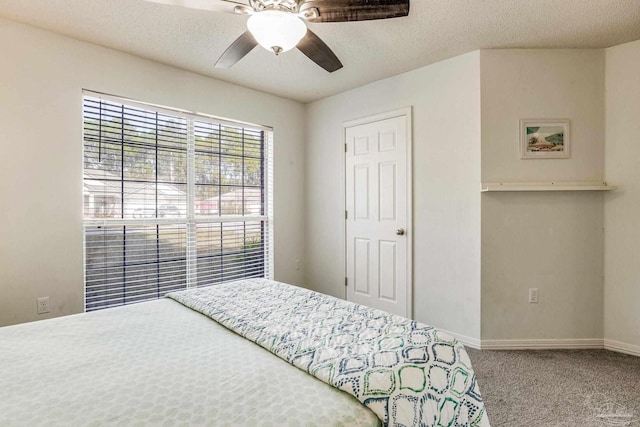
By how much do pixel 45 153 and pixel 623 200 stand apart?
14.6 feet

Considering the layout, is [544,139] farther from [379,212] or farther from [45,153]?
[45,153]

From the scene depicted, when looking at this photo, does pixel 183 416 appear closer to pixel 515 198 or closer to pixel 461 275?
pixel 461 275

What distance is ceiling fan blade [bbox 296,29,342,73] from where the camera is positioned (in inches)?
71.3

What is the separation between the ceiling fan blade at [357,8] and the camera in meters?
1.53

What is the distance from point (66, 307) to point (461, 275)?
10.5 feet

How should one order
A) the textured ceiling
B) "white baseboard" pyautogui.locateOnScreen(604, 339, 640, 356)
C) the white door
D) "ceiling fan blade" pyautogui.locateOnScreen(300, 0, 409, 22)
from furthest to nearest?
the white door < "white baseboard" pyautogui.locateOnScreen(604, 339, 640, 356) < the textured ceiling < "ceiling fan blade" pyautogui.locateOnScreen(300, 0, 409, 22)

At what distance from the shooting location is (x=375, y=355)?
112cm

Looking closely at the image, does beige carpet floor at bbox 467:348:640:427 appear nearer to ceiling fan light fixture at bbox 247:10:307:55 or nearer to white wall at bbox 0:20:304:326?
ceiling fan light fixture at bbox 247:10:307:55

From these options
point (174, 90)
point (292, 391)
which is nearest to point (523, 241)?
point (292, 391)

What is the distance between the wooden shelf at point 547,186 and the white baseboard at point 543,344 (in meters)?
1.25

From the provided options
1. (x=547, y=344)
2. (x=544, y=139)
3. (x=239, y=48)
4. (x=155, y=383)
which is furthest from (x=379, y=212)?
(x=155, y=383)

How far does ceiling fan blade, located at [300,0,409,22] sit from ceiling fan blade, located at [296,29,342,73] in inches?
6.5

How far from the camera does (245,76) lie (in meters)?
3.18

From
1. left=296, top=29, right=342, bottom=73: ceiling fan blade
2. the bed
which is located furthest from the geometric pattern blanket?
left=296, top=29, right=342, bottom=73: ceiling fan blade
